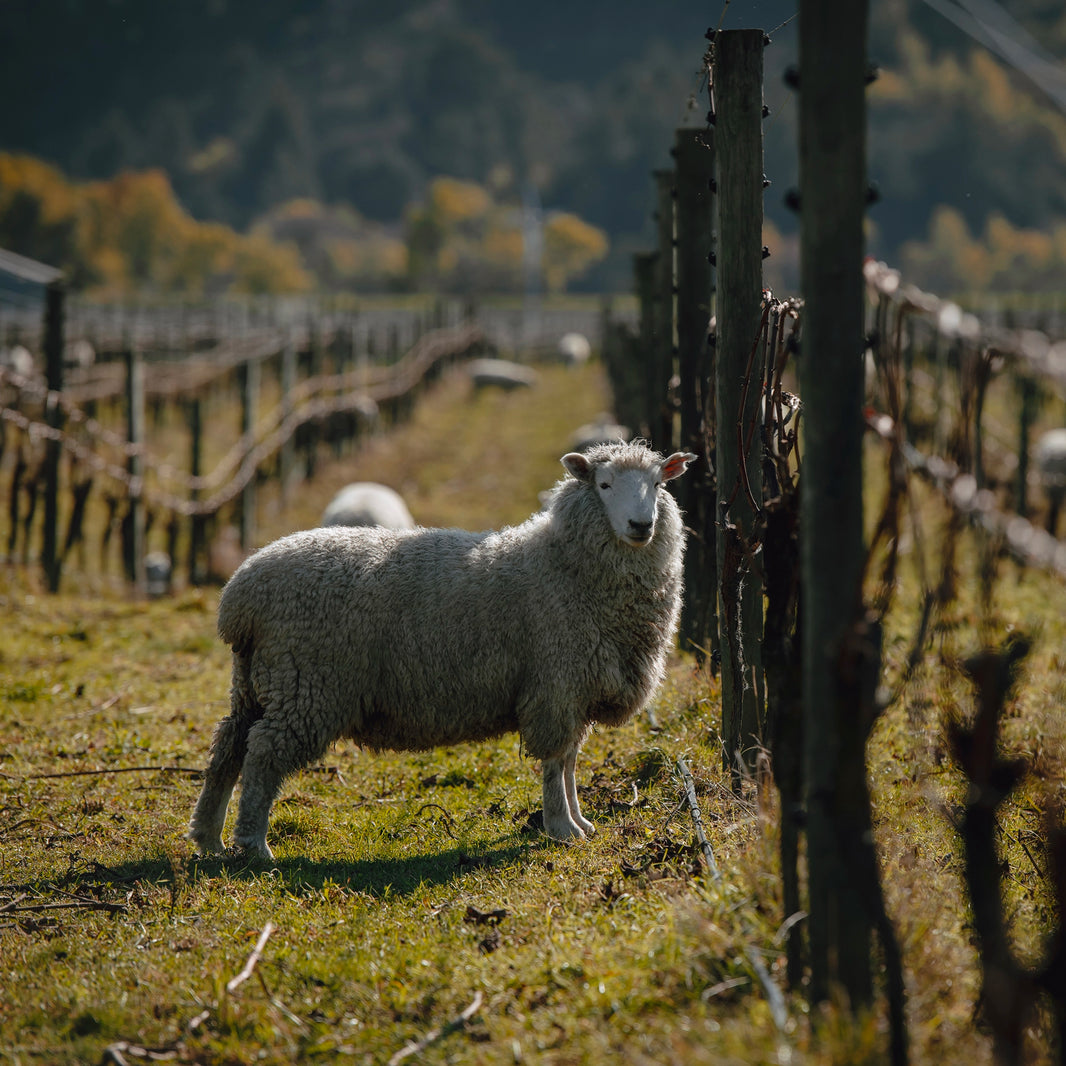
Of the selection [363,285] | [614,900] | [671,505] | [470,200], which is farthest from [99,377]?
[470,200]

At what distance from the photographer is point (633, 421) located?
11930 millimetres

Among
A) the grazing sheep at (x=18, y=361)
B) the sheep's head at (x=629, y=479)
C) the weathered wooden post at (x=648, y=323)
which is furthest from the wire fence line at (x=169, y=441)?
the sheep's head at (x=629, y=479)

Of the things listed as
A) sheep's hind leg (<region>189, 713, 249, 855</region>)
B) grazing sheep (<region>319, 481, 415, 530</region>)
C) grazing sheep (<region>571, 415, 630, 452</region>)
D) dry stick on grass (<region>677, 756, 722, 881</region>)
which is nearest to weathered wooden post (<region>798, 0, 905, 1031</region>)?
dry stick on grass (<region>677, 756, 722, 881</region>)

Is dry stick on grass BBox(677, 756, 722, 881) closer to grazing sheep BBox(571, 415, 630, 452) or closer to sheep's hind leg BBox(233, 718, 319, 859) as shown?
sheep's hind leg BBox(233, 718, 319, 859)

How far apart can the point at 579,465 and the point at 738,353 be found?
3.20 feet

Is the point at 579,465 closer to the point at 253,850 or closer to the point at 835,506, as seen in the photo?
the point at 253,850

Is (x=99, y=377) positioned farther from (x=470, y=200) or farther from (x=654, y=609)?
(x=470, y=200)

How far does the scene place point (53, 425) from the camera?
31.9 feet

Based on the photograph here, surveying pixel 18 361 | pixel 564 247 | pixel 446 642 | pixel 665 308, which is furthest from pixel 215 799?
pixel 564 247

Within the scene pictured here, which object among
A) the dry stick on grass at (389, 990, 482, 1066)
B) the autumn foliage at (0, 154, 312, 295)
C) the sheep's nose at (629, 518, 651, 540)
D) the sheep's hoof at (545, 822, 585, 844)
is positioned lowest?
the sheep's hoof at (545, 822, 585, 844)

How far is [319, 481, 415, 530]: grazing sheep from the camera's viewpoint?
990 centimetres

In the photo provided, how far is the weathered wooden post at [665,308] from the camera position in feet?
23.3

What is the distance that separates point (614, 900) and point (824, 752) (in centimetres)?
142

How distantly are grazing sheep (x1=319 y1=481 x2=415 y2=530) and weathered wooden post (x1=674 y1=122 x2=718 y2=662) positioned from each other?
3762 mm
